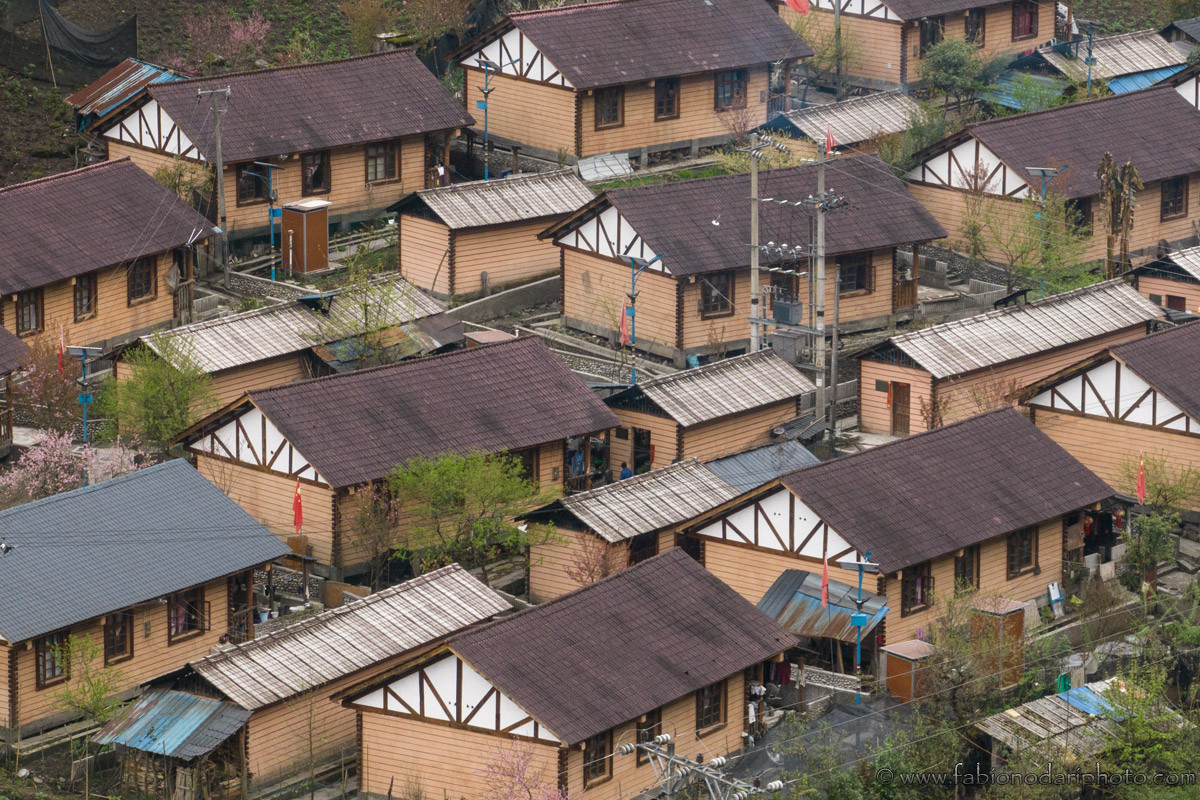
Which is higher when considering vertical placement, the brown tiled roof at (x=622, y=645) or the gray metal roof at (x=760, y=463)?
the gray metal roof at (x=760, y=463)

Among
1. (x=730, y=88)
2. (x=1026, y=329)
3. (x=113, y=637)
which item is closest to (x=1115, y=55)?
(x=730, y=88)

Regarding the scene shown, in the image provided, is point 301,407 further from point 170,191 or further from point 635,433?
point 170,191

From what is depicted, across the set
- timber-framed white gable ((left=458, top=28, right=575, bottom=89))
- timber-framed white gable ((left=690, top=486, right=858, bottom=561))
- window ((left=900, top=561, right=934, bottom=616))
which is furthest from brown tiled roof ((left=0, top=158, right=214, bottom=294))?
window ((left=900, top=561, right=934, bottom=616))

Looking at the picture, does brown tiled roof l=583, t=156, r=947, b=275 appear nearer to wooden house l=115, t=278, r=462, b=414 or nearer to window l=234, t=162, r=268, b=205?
wooden house l=115, t=278, r=462, b=414

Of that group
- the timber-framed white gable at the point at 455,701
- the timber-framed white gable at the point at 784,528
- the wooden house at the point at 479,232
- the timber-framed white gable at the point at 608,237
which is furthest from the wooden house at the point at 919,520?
the wooden house at the point at 479,232

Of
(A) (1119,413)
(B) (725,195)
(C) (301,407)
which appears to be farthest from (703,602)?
(B) (725,195)

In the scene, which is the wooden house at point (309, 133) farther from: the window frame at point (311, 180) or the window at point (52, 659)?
the window at point (52, 659)
